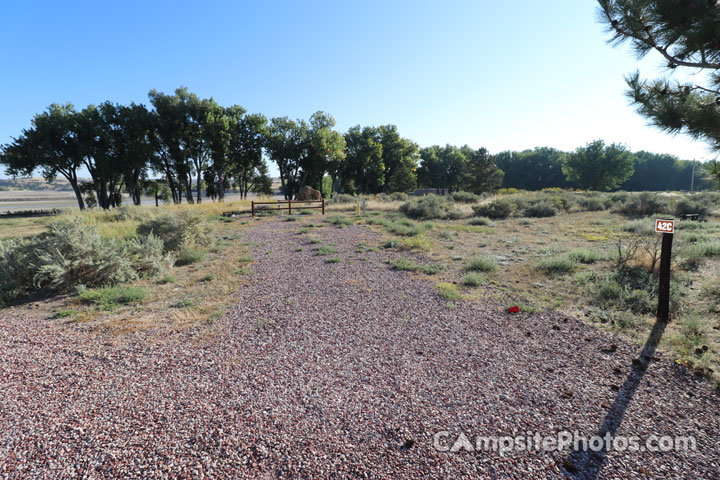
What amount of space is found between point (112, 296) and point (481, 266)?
849cm

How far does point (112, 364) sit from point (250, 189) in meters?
48.0

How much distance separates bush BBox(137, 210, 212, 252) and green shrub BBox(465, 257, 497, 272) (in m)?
8.98

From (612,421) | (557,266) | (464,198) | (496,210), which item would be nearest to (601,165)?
(464,198)

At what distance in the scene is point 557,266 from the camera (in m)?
8.21

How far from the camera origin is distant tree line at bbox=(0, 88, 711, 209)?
29.3 meters

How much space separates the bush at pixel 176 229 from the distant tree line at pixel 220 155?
80.9ft

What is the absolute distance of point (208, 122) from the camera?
102 ft

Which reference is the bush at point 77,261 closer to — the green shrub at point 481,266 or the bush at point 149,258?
the bush at point 149,258

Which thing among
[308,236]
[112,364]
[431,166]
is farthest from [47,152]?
[431,166]

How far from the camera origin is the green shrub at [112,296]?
593 centimetres

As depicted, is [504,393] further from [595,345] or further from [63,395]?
[63,395]

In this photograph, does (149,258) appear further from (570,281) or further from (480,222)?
(480,222)

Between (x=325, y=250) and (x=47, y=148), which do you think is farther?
(x=47, y=148)

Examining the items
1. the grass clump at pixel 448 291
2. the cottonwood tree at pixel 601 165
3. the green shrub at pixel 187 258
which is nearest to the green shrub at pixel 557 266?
the grass clump at pixel 448 291
